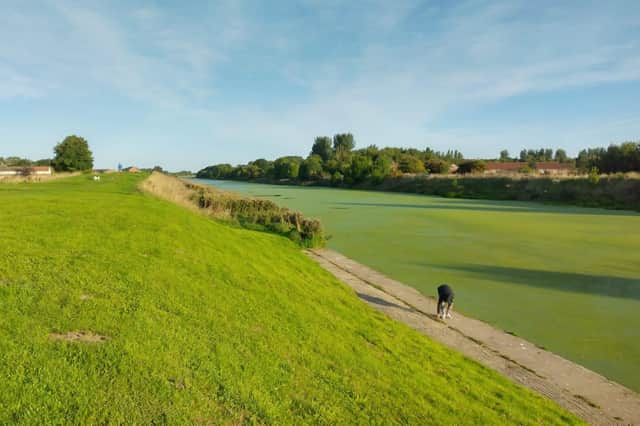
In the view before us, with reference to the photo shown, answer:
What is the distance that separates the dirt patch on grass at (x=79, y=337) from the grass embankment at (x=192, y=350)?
0.02 metres

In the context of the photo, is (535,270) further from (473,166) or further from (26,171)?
(26,171)

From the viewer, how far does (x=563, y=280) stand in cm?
1280

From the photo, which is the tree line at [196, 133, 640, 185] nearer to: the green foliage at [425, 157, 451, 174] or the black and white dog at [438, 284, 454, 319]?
the green foliage at [425, 157, 451, 174]

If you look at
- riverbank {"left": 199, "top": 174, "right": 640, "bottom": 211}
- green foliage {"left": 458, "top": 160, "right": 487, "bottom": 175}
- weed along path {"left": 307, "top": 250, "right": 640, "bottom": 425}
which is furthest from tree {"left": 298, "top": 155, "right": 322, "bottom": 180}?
weed along path {"left": 307, "top": 250, "right": 640, "bottom": 425}

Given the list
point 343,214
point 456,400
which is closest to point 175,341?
point 456,400

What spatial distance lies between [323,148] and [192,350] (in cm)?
13816

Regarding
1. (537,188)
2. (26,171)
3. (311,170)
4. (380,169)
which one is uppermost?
(311,170)

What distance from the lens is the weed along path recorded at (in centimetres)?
573

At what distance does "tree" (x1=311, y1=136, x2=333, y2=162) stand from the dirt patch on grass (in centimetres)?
13432

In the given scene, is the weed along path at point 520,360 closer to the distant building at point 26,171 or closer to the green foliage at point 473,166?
the distant building at point 26,171

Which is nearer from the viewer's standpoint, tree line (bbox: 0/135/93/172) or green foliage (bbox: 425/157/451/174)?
tree line (bbox: 0/135/93/172)

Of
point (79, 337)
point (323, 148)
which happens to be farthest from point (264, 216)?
point (323, 148)

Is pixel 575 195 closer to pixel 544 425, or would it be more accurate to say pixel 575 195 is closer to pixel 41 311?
pixel 544 425

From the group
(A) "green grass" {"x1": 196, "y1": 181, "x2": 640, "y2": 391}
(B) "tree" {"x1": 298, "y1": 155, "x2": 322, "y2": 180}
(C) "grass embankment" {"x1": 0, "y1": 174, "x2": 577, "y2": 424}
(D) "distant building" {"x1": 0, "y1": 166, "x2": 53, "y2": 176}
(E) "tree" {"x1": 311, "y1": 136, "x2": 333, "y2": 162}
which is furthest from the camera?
(E) "tree" {"x1": 311, "y1": 136, "x2": 333, "y2": 162}
